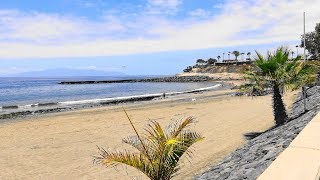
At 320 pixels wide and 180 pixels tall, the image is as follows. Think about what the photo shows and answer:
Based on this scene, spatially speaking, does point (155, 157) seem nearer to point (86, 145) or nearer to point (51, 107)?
point (86, 145)

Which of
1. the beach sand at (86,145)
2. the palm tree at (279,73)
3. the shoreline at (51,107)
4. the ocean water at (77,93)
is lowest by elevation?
the ocean water at (77,93)

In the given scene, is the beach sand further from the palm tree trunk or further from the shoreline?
the shoreline

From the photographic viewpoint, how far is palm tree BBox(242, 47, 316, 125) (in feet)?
47.1

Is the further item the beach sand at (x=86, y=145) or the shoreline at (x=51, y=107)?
the shoreline at (x=51, y=107)

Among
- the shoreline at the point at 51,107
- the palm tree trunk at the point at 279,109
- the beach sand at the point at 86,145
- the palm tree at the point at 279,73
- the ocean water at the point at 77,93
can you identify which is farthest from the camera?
the ocean water at the point at 77,93

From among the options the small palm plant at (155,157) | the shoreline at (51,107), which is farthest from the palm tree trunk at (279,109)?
the shoreline at (51,107)

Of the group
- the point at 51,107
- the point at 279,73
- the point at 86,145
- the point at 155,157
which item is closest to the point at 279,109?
the point at 279,73

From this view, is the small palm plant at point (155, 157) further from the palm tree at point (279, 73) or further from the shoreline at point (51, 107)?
the shoreline at point (51, 107)

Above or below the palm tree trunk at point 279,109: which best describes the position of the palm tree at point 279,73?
above

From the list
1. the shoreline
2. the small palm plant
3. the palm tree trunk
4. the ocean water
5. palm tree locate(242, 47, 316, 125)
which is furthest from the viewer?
the ocean water

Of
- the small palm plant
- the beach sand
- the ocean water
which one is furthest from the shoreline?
the small palm plant

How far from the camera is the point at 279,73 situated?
14398mm

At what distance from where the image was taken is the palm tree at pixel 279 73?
14352 millimetres

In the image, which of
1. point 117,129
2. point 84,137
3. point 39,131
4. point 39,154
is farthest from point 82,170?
point 39,131
